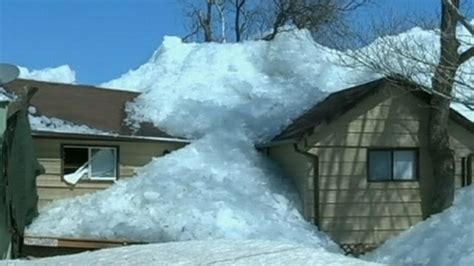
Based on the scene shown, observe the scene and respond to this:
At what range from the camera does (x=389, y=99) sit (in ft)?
48.2

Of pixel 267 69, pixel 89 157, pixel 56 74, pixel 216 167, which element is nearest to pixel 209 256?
pixel 216 167

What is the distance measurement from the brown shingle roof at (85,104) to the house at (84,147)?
22 millimetres

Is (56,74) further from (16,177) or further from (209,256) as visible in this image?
(209,256)

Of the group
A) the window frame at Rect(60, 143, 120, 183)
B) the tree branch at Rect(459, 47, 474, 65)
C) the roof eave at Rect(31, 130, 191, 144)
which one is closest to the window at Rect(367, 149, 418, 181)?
the tree branch at Rect(459, 47, 474, 65)

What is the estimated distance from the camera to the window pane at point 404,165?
48.1ft

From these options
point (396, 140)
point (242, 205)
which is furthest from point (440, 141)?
point (242, 205)

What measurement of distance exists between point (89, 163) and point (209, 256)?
889 centimetres

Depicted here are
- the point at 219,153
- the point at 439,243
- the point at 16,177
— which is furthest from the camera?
the point at 219,153

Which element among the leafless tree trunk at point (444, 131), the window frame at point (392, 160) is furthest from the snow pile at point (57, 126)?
→ the leafless tree trunk at point (444, 131)

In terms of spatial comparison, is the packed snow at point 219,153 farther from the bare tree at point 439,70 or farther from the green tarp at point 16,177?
the green tarp at point 16,177

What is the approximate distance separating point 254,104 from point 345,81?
2712 millimetres

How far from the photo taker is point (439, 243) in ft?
37.7

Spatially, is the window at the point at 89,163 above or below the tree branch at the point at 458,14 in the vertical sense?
below

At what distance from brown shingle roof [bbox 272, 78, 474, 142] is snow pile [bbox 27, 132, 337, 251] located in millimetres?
1081
